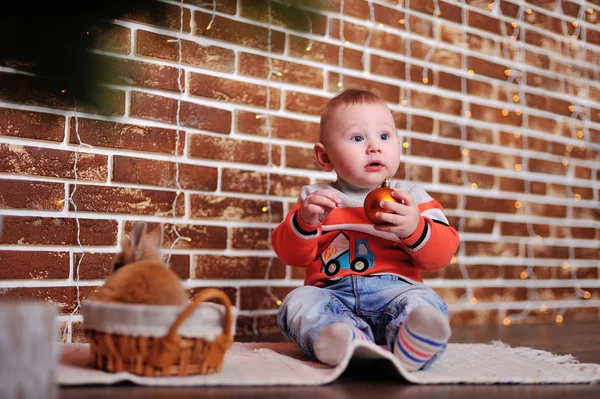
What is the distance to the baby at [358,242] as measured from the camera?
1293 mm

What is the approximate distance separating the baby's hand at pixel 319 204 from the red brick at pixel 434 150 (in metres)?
0.98

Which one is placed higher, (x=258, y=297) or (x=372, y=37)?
(x=372, y=37)

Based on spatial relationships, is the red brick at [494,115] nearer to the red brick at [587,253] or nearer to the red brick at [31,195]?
the red brick at [587,253]

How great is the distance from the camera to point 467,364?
132 centimetres

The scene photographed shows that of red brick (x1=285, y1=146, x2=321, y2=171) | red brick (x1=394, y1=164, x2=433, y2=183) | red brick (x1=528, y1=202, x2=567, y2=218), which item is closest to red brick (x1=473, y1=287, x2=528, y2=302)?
red brick (x1=528, y1=202, x2=567, y2=218)

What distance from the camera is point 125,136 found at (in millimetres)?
1642

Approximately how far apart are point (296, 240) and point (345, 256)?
0.13 meters

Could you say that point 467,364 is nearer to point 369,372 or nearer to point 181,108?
point 369,372

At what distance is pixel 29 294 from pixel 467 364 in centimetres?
101

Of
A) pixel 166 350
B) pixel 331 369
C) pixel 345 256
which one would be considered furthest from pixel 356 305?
pixel 166 350

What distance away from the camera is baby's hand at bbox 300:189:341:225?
51.0 inches

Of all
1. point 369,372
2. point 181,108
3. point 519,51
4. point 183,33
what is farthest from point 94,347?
point 519,51

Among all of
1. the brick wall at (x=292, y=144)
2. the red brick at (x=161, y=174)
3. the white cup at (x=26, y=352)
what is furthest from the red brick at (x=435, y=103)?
the white cup at (x=26, y=352)

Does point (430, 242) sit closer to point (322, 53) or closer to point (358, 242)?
point (358, 242)
